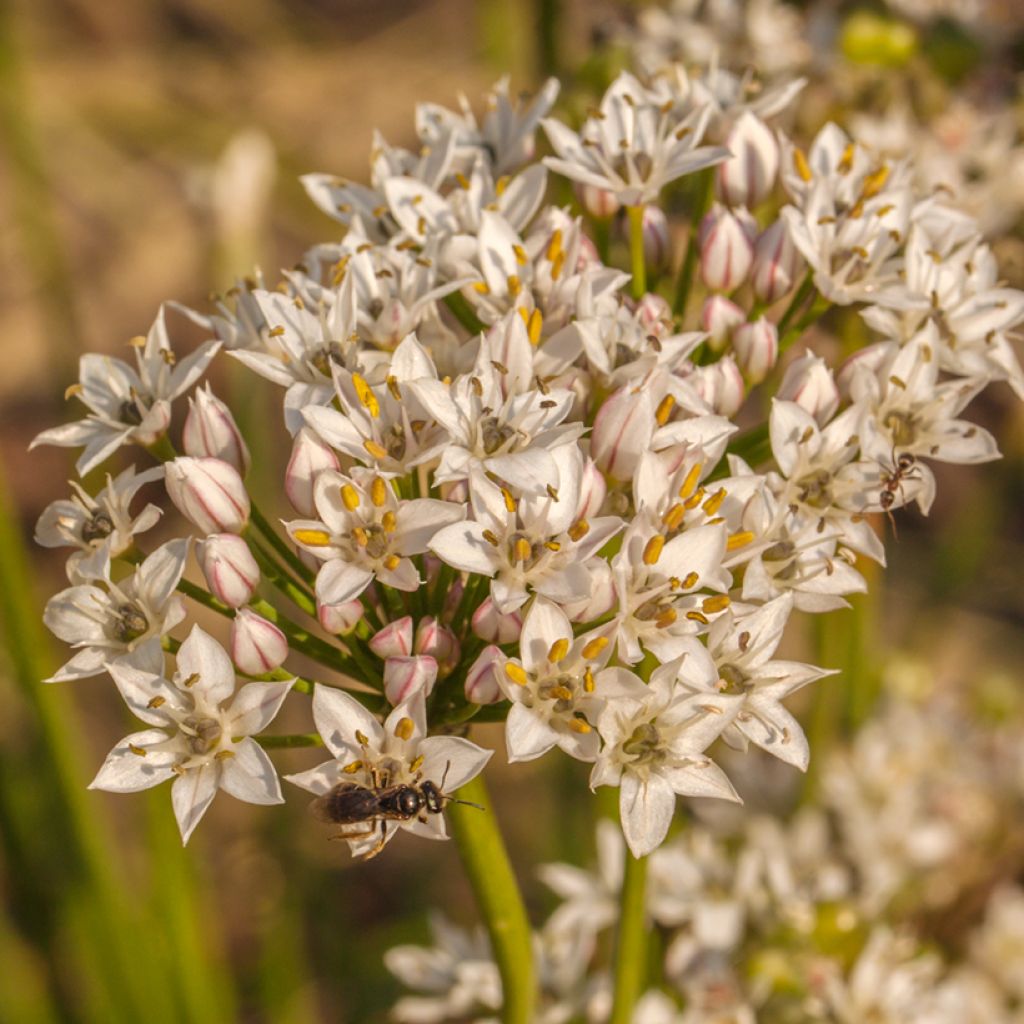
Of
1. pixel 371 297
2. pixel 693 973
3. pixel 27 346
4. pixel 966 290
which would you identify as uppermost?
pixel 27 346

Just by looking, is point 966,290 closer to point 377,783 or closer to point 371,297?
point 371,297

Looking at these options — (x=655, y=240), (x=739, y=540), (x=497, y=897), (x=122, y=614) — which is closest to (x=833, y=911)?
(x=497, y=897)

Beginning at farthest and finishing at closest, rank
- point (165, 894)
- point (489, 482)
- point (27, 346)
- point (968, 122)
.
Result: 1. point (27, 346)
2. point (968, 122)
3. point (165, 894)
4. point (489, 482)

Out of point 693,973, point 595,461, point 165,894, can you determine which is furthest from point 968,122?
point 165,894

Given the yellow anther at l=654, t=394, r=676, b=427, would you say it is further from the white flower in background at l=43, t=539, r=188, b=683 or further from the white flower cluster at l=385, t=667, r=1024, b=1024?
the white flower cluster at l=385, t=667, r=1024, b=1024

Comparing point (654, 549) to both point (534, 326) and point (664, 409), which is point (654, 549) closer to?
point (664, 409)

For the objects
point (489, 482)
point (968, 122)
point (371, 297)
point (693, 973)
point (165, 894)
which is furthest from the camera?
point (968, 122)

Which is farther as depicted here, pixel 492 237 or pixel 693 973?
pixel 693 973

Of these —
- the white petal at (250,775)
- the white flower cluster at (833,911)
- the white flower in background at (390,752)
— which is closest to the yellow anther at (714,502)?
the white flower in background at (390,752)
